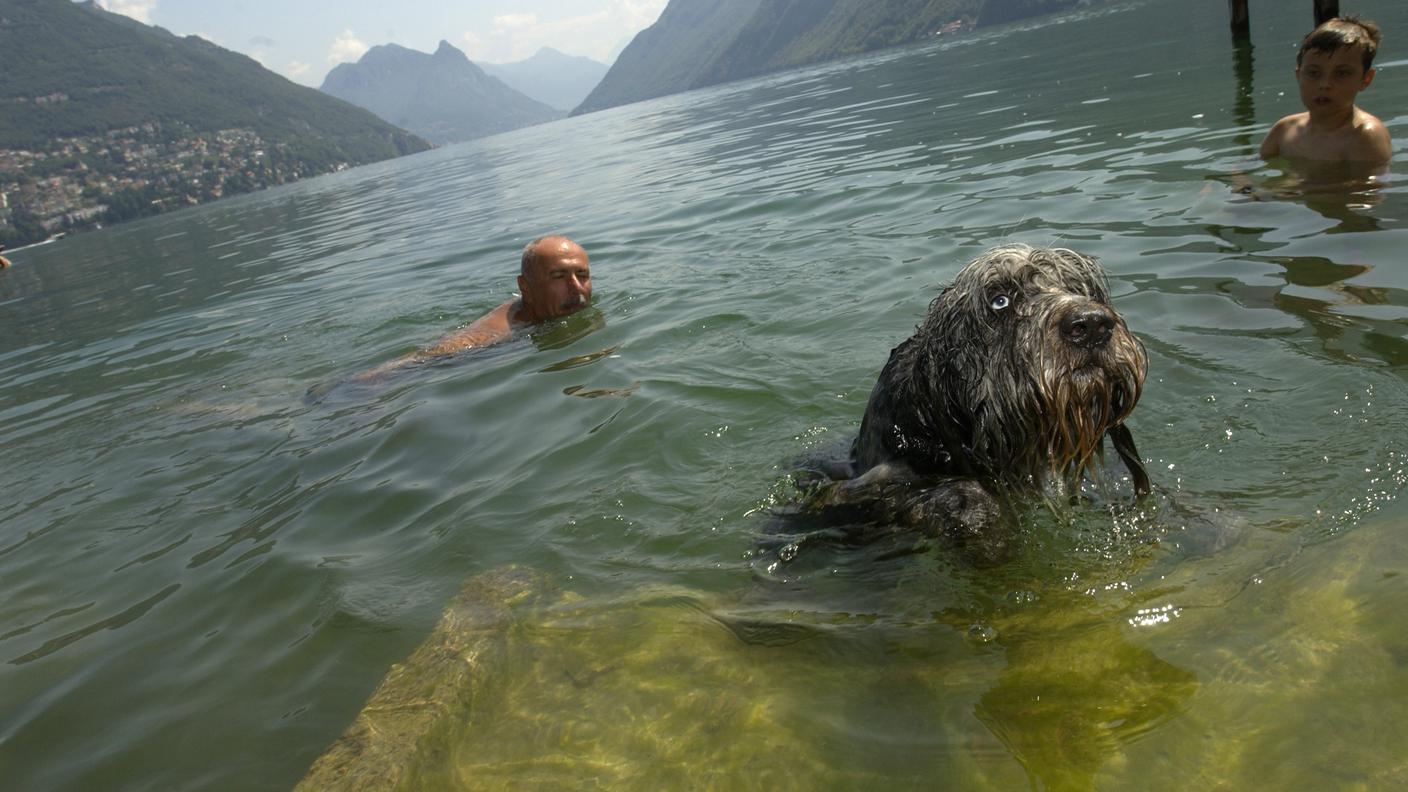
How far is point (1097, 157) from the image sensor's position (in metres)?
13.7

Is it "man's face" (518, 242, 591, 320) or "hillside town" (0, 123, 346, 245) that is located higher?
"hillside town" (0, 123, 346, 245)

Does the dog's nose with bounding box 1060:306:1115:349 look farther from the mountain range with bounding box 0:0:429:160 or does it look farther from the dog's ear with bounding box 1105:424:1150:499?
the mountain range with bounding box 0:0:429:160

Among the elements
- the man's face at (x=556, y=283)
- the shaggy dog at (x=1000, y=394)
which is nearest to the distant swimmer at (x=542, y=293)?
the man's face at (x=556, y=283)

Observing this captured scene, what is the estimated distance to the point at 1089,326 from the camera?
307cm

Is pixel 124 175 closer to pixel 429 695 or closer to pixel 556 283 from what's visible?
pixel 556 283

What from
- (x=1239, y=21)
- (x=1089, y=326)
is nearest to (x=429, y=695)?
(x=1089, y=326)

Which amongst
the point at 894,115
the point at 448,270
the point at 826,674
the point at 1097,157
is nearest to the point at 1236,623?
the point at 826,674

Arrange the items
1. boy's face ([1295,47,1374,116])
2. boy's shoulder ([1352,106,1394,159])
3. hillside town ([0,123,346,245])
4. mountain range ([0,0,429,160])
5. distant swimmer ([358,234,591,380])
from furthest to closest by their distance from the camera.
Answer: mountain range ([0,0,429,160])
hillside town ([0,123,346,245])
distant swimmer ([358,234,591,380])
boy's shoulder ([1352,106,1394,159])
boy's face ([1295,47,1374,116])

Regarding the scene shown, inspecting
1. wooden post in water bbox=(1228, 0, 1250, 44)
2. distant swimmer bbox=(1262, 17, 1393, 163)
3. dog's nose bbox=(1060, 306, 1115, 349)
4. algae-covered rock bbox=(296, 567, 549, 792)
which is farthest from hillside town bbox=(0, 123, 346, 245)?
dog's nose bbox=(1060, 306, 1115, 349)

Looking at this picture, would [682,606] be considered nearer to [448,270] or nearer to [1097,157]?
[1097,157]

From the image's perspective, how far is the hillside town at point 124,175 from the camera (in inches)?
3440

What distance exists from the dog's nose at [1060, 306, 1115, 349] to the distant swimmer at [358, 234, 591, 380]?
8.37 metres

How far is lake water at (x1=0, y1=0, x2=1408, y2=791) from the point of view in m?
3.27

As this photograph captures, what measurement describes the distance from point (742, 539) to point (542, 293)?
21.3ft
